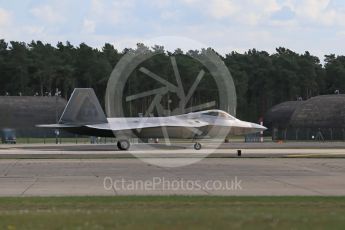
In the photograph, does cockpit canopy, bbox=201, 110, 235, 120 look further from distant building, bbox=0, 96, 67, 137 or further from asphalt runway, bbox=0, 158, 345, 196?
distant building, bbox=0, 96, 67, 137

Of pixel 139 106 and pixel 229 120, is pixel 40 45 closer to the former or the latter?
pixel 139 106

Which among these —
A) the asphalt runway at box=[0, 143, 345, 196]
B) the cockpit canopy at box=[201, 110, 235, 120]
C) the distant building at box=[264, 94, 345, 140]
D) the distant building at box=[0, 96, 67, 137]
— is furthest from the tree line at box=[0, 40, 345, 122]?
the asphalt runway at box=[0, 143, 345, 196]

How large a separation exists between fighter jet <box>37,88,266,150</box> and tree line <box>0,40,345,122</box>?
290 feet

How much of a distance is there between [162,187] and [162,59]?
119m

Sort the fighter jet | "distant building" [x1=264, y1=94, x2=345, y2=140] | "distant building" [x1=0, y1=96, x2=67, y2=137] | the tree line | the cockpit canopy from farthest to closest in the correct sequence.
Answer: the tree line
"distant building" [x1=0, y1=96, x2=67, y2=137]
"distant building" [x1=264, y1=94, x2=345, y2=140]
the cockpit canopy
the fighter jet

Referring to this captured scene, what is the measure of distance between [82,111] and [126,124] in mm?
3469

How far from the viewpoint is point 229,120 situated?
4856cm

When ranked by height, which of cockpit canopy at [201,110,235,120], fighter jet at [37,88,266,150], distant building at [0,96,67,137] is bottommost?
fighter jet at [37,88,266,150]

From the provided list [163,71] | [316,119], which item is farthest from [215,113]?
[163,71]

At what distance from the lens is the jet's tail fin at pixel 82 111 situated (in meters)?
46.6

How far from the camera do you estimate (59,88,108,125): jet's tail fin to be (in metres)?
46.6

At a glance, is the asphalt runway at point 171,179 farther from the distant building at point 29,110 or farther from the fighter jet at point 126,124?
the distant building at point 29,110

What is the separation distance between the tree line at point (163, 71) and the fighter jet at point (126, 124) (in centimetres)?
8843
